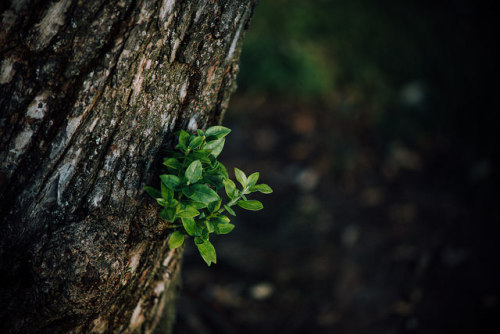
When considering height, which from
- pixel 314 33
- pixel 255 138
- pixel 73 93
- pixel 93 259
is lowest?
pixel 255 138

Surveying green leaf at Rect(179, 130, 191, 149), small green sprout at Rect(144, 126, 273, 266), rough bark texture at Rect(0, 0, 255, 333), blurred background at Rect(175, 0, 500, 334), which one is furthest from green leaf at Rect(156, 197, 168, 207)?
blurred background at Rect(175, 0, 500, 334)

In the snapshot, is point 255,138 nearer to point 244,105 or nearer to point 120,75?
point 244,105

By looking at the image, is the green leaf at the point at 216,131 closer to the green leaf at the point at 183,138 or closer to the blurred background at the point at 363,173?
the green leaf at the point at 183,138

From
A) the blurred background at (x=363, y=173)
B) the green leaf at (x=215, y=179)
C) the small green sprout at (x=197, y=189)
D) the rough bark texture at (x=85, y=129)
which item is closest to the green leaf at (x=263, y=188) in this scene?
the small green sprout at (x=197, y=189)

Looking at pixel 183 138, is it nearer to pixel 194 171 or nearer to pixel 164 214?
pixel 194 171

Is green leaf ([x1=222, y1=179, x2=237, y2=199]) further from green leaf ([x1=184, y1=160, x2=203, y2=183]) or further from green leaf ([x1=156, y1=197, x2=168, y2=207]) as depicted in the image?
green leaf ([x1=156, y1=197, x2=168, y2=207])

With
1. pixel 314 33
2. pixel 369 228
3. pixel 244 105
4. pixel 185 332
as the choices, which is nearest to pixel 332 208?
pixel 369 228
